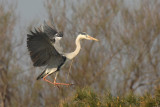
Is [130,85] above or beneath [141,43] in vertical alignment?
beneath

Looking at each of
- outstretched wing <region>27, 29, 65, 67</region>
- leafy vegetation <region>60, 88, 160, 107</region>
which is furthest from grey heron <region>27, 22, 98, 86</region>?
leafy vegetation <region>60, 88, 160, 107</region>

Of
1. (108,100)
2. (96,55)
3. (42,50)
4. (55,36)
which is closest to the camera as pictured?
(108,100)

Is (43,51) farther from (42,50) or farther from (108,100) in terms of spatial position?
(108,100)

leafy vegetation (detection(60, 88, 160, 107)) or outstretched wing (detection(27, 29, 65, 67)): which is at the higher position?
outstretched wing (detection(27, 29, 65, 67))

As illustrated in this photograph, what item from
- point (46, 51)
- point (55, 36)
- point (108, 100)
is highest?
point (55, 36)

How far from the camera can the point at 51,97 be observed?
21.8m

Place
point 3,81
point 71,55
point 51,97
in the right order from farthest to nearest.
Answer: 1. point 3,81
2. point 51,97
3. point 71,55

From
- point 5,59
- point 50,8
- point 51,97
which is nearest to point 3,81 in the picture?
point 5,59

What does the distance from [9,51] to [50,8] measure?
352 centimetres

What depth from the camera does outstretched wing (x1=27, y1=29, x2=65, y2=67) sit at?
25.1 ft

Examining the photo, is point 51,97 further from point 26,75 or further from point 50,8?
point 50,8

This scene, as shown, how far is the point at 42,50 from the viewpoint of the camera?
26.2 feet

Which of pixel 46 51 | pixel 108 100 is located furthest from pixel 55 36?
pixel 108 100

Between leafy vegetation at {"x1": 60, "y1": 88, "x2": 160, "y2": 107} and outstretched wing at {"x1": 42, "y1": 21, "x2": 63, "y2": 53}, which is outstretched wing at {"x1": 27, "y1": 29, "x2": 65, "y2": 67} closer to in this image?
outstretched wing at {"x1": 42, "y1": 21, "x2": 63, "y2": 53}
